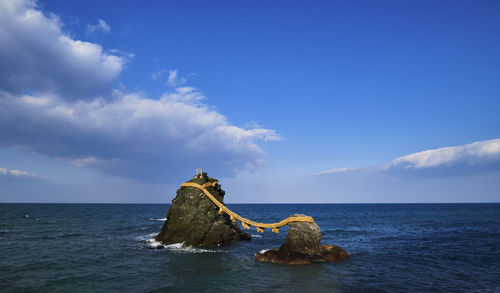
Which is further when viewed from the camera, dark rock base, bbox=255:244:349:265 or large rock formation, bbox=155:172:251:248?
large rock formation, bbox=155:172:251:248

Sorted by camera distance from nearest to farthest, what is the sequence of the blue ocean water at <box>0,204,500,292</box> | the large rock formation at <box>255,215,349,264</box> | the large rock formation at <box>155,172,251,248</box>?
the blue ocean water at <box>0,204,500,292</box> < the large rock formation at <box>255,215,349,264</box> < the large rock formation at <box>155,172,251,248</box>

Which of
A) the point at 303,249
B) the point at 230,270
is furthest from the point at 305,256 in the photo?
the point at 230,270

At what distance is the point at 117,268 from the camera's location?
1570 cm

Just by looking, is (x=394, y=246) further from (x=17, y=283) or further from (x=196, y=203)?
(x=17, y=283)

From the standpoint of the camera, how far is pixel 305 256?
17125 millimetres

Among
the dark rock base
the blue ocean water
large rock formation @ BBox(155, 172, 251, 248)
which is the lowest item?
the blue ocean water

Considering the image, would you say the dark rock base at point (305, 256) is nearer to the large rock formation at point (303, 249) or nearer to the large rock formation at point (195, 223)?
the large rock formation at point (303, 249)

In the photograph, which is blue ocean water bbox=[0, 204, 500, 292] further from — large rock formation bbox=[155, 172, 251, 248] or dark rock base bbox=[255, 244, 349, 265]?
large rock formation bbox=[155, 172, 251, 248]

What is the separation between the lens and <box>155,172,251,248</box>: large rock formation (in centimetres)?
2269

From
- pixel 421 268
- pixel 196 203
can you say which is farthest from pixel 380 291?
pixel 196 203

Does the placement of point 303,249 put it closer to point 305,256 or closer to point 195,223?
point 305,256

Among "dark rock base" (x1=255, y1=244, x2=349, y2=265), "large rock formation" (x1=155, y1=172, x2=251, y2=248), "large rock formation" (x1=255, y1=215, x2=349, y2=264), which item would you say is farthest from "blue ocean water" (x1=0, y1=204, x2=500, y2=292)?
"large rock formation" (x1=155, y1=172, x2=251, y2=248)

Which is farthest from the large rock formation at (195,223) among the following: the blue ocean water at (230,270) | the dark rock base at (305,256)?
the dark rock base at (305,256)

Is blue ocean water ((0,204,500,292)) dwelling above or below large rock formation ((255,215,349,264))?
below
